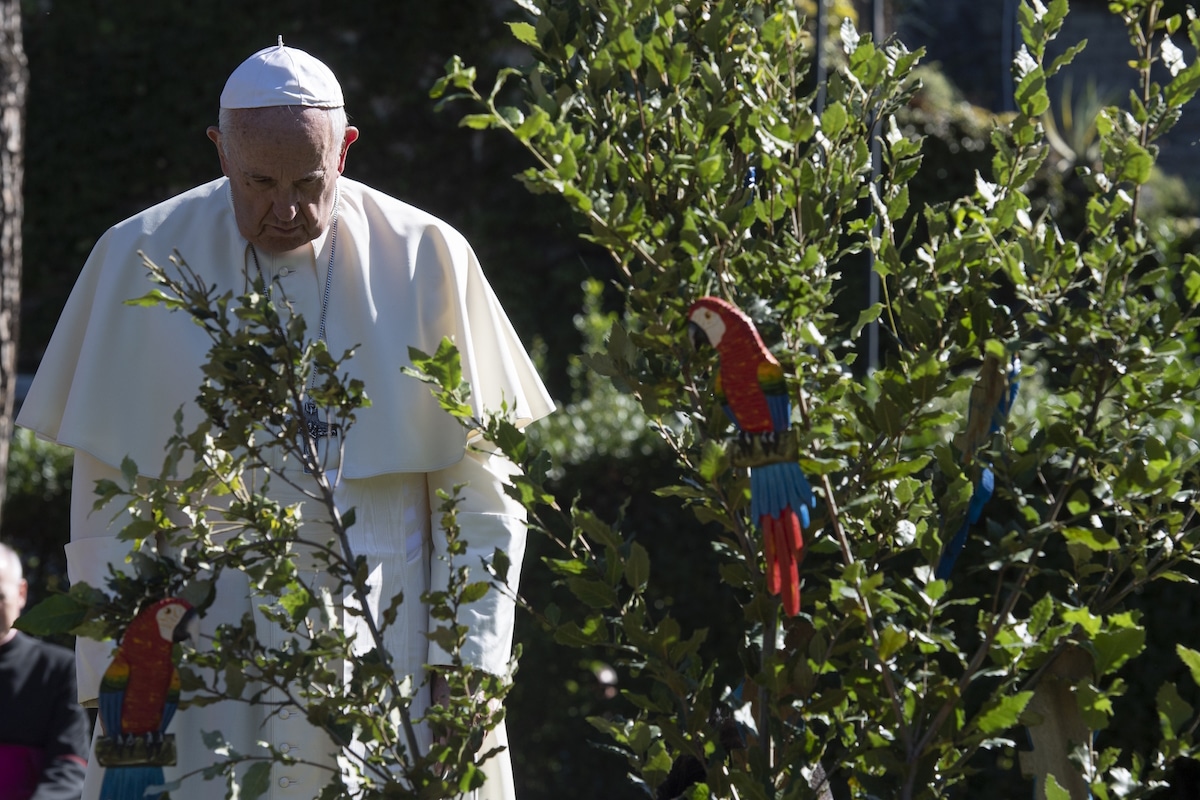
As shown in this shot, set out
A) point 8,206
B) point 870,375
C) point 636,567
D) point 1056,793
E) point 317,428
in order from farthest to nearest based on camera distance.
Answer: point 8,206
point 317,428
point 870,375
point 636,567
point 1056,793

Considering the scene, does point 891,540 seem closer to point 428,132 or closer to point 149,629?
point 149,629

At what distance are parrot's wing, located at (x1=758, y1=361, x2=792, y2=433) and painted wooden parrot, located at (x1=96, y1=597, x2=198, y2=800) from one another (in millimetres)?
753

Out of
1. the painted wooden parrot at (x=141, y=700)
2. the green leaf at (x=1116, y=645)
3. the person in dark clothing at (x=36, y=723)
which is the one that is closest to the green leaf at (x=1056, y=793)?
the green leaf at (x=1116, y=645)

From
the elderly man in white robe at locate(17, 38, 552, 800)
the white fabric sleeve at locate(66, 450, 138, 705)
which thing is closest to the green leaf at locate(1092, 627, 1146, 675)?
the elderly man in white robe at locate(17, 38, 552, 800)

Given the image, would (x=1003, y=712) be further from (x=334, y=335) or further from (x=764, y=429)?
(x=334, y=335)

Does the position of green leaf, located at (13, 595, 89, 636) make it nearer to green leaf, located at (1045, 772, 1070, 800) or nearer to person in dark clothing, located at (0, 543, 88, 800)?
green leaf, located at (1045, 772, 1070, 800)

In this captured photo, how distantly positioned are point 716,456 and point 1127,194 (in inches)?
23.4

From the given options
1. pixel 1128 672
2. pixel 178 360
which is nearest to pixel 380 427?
pixel 178 360

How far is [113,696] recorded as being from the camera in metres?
1.85

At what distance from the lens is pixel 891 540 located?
1.95 metres

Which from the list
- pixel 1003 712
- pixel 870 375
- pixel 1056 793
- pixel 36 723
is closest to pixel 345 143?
pixel 870 375

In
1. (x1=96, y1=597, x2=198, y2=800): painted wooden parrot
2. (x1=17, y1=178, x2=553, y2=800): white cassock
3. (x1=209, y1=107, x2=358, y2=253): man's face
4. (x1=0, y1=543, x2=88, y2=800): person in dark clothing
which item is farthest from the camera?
(x1=0, y1=543, x2=88, y2=800): person in dark clothing

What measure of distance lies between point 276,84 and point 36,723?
235 cm

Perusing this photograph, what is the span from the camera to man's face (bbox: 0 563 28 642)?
3.89 m
